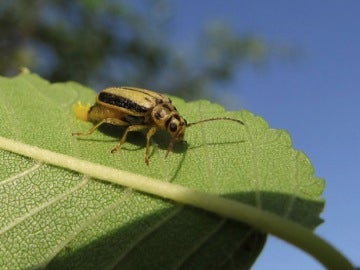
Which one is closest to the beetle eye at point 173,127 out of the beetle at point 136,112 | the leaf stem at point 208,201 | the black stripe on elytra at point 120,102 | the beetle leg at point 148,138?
the beetle at point 136,112

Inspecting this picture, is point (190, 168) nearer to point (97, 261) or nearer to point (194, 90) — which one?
point (97, 261)

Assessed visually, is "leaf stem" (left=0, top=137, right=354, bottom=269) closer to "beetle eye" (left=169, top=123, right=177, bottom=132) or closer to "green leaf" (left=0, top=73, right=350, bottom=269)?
"green leaf" (left=0, top=73, right=350, bottom=269)

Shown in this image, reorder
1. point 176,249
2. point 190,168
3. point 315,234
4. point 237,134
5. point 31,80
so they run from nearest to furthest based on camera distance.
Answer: point 315,234
point 176,249
point 190,168
point 237,134
point 31,80

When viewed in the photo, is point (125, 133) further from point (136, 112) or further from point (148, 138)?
point (136, 112)

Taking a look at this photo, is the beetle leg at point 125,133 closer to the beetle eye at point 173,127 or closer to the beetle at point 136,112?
the beetle at point 136,112

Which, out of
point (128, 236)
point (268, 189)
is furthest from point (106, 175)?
point (268, 189)

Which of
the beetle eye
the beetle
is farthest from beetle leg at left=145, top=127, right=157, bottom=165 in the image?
the beetle eye
